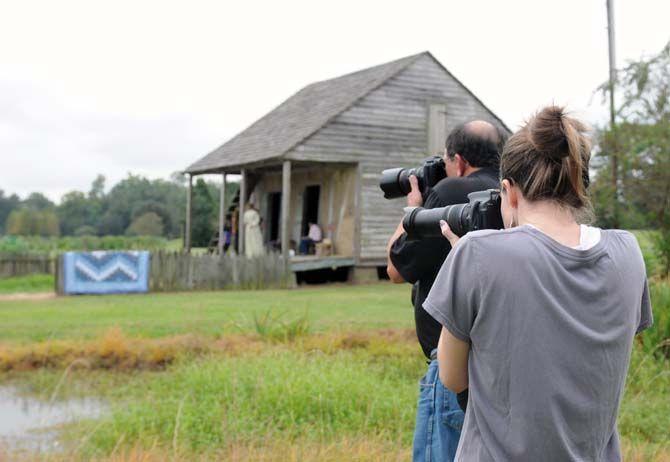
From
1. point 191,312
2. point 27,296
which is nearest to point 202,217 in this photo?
point 27,296

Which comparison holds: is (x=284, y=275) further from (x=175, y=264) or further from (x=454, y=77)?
(x=454, y=77)

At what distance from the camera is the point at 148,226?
51562 mm

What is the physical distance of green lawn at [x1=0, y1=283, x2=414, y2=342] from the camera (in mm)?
10298

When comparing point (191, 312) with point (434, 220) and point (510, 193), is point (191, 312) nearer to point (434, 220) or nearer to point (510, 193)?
point (434, 220)

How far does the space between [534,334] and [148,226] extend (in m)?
51.2

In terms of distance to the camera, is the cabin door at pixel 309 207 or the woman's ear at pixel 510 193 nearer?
the woman's ear at pixel 510 193

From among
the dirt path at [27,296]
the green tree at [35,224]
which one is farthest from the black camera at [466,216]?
the green tree at [35,224]

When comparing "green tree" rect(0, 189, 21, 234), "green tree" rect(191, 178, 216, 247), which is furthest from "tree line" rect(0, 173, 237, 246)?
"green tree" rect(191, 178, 216, 247)

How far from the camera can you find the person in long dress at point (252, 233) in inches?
842

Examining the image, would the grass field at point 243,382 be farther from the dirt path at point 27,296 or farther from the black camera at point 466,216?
the dirt path at point 27,296

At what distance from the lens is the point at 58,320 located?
1156 centimetres

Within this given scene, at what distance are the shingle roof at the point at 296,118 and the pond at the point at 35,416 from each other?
12.0 meters

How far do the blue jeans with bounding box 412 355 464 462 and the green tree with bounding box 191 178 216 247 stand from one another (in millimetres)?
31192

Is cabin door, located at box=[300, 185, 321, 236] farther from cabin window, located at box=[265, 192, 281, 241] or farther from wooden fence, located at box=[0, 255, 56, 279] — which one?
wooden fence, located at box=[0, 255, 56, 279]
